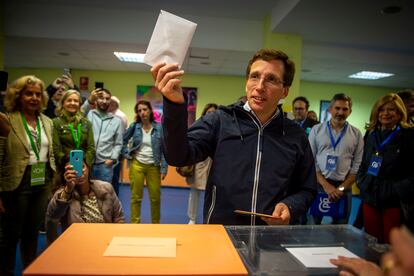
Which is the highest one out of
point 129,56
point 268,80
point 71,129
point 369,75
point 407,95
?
point 369,75

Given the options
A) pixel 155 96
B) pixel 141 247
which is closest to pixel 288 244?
pixel 141 247

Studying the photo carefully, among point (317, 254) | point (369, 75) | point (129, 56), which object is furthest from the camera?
point (369, 75)

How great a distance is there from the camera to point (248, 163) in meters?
1.20

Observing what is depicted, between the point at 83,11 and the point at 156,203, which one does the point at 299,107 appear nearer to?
the point at 156,203

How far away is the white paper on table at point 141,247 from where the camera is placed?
1.98 feet

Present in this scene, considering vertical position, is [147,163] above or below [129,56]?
below

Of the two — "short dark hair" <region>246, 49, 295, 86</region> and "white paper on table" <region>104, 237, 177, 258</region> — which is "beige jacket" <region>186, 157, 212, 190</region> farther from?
"white paper on table" <region>104, 237, 177, 258</region>

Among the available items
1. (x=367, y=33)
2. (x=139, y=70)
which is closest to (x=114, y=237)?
(x=367, y=33)

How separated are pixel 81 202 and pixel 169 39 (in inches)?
60.6

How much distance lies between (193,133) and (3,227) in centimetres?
186

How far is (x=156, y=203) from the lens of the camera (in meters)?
3.80

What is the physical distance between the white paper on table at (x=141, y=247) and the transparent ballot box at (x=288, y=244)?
0.58 ft

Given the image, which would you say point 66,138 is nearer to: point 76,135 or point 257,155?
point 76,135

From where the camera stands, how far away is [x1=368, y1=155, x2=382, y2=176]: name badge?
7.94 ft
